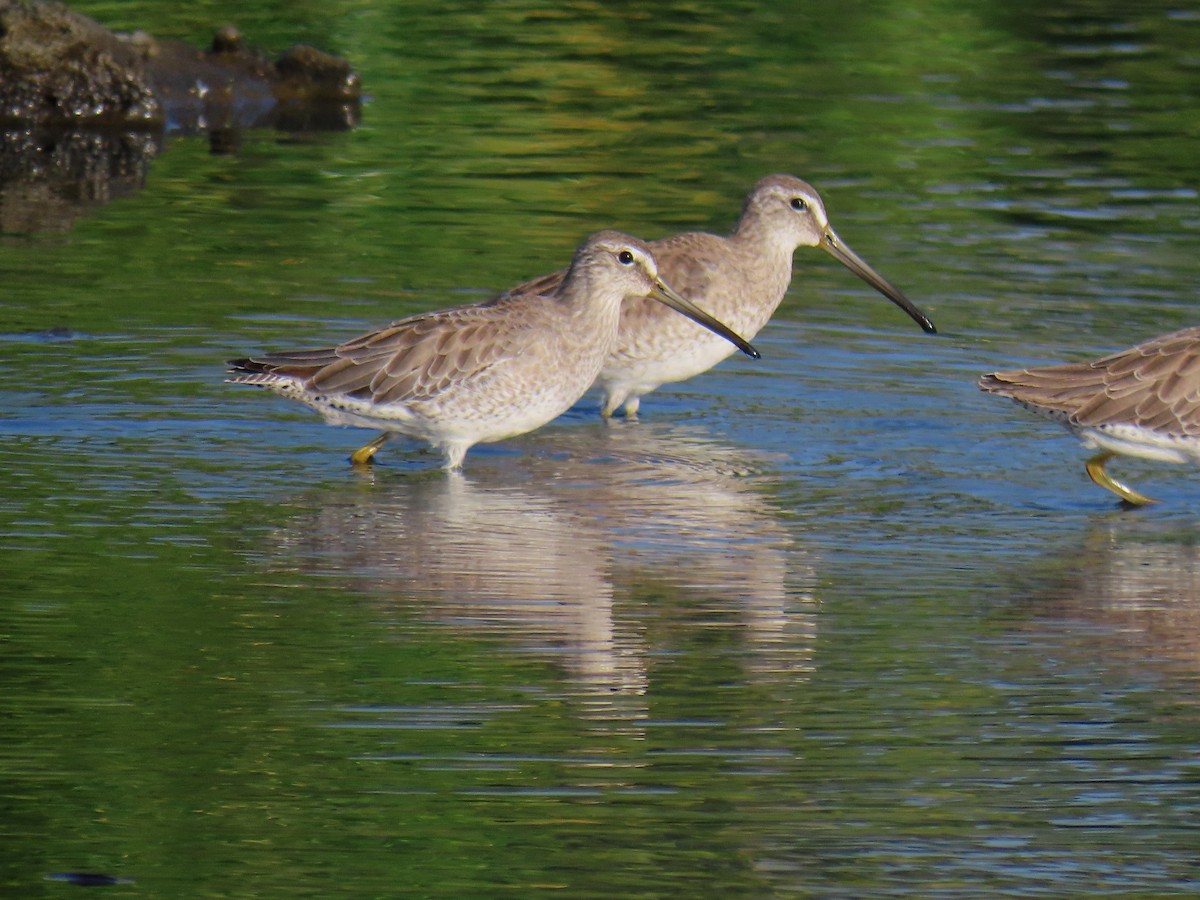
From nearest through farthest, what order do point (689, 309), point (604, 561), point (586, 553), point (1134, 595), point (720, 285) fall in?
point (1134, 595) < point (604, 561) < point (586, 553) < point (689, 309) < point (720, 285)

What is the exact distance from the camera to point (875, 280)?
43.3 ft

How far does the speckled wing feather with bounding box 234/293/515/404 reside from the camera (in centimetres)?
1088

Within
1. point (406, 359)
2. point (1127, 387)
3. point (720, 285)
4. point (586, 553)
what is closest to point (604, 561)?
point (586, 553)

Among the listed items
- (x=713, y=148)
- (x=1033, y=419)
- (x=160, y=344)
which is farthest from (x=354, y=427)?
(x=713, y=148)

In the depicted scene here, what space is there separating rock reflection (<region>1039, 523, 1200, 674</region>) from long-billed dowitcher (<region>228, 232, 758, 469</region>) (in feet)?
8.99

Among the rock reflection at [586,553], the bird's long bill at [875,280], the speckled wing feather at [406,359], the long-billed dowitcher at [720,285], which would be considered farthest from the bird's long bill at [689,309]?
the bird's long bill at [875,280]

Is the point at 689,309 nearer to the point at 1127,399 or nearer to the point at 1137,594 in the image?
the point at 1127,399

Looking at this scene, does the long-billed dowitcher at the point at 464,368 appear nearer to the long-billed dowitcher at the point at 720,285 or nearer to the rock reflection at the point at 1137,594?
the long-billed dowitcher at the point at 720,285

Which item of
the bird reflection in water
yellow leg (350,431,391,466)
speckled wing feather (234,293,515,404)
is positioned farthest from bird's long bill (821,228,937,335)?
yellow leg (350,431,391,466)

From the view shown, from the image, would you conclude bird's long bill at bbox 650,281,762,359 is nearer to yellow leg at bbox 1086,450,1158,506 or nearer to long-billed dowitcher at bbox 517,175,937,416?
long-billed dowitcher at bbox 517,175,937,416

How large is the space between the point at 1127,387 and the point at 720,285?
2735 mm

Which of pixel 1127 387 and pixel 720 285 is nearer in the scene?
pixel 1127 387

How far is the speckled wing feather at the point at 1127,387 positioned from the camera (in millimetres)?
10500

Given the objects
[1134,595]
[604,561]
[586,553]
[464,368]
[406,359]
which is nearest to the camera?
[1134,595]
